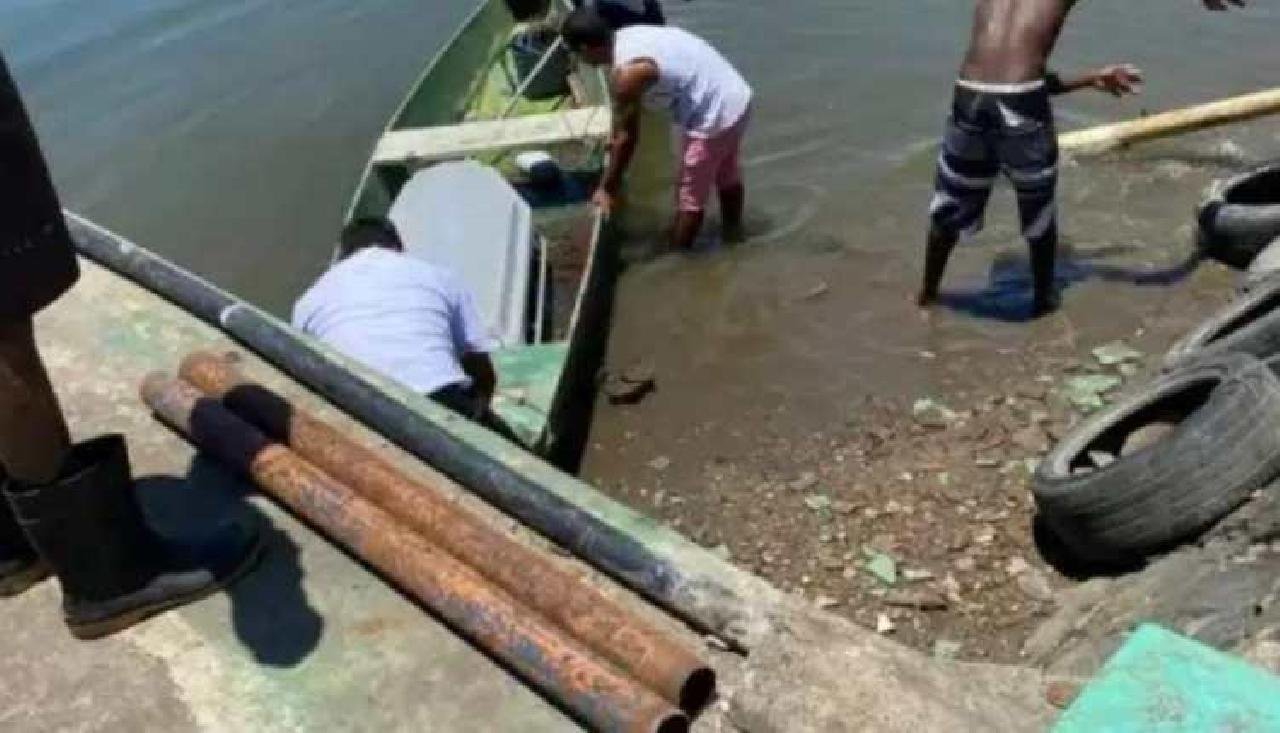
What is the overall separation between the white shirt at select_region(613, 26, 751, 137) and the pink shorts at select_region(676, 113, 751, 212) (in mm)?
65

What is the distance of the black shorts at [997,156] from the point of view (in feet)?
22.5

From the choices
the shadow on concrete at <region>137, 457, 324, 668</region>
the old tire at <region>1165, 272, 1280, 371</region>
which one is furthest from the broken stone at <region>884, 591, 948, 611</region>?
the shadow on concrete at <region>137, 457, 324, 668</region>

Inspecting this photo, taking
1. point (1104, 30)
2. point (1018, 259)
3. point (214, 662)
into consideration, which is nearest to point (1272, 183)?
point (1018, 259)

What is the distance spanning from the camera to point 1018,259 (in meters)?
8.30

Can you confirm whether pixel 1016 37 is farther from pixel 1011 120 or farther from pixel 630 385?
pixel 630 385

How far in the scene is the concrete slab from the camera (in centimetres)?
350

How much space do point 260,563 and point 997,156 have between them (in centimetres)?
441

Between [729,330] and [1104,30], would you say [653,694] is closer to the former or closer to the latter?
[729,330]

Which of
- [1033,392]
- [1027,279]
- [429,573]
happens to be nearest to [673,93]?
[1027,279]

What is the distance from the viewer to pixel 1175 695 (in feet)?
9.15

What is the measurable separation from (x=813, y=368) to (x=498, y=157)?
8.87ft

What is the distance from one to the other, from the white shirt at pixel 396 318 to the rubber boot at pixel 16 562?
1562 millimetres

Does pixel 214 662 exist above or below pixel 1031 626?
above

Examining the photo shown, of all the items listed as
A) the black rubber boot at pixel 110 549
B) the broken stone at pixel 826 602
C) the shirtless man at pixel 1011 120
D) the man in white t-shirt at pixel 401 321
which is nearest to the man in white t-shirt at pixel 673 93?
the shirtless man at pixel 1011 120
